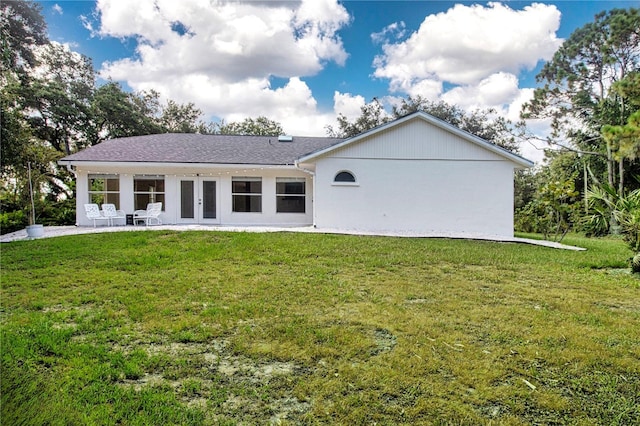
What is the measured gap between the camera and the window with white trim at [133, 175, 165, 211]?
50.2 feet

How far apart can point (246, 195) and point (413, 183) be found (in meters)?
7.21

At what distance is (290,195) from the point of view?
1603 centimetres

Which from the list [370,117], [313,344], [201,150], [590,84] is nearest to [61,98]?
[201,150]

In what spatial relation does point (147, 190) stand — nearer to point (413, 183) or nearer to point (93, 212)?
point (93, 212)

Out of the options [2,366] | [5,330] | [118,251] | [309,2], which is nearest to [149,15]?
[309,2]

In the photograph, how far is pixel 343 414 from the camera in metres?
2.66

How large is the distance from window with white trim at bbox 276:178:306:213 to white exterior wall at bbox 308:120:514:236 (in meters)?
2.33

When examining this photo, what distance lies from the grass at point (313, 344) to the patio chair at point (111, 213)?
21.7 feet

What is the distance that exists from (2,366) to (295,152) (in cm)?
1496

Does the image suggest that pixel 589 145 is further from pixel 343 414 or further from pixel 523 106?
pixel 343 414

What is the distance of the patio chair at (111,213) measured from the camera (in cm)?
1423

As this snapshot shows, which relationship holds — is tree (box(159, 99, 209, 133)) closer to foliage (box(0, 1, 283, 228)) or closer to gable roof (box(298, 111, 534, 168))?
foliage (box(0, 1, 283, 228))

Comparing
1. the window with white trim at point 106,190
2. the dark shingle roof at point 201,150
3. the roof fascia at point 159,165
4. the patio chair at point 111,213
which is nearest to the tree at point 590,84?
the dark shingle roof at point 201,150

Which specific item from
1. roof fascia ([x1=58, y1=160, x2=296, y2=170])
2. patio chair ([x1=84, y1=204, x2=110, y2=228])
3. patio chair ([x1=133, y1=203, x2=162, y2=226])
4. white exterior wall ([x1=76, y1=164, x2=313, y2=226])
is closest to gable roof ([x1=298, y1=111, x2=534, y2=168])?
roof fascia ([x1=58, y1=160, x2=296, y2=170])
